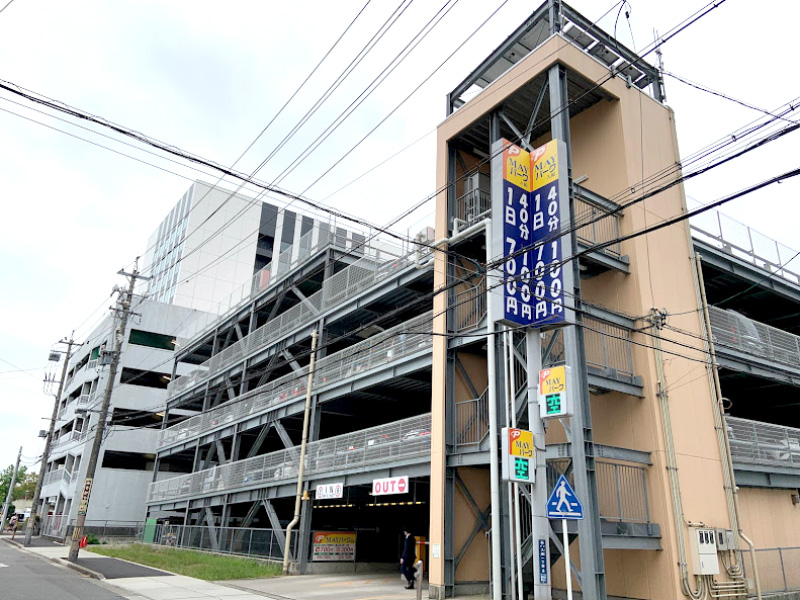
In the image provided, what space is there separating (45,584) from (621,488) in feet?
52.3

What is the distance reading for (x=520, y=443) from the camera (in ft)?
36.7

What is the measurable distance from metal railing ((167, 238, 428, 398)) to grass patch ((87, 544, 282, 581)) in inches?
404

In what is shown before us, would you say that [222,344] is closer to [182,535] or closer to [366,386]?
[182,535]

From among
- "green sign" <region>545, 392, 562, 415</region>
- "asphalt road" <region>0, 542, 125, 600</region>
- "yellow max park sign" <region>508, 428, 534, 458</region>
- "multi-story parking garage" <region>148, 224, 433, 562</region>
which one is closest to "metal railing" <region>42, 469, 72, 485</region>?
"multi-story parking garage" <region>148, 224, 433, 562</region>

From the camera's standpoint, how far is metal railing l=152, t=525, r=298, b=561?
23.8m

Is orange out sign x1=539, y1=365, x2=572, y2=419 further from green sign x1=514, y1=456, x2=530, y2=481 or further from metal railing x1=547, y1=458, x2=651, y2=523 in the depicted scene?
metal railing x1=547, y1=458, x2=651, y2=523

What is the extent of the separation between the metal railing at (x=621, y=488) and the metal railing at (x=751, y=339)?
5808 millimetres

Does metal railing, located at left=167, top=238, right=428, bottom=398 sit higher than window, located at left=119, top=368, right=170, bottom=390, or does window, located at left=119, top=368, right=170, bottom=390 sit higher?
window, located at left=119, top=368, right=170, bottom=390

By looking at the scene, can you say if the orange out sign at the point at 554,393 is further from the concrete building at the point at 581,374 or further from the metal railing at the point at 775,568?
the metal railing at the point at 775,568

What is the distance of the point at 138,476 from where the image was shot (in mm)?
47094

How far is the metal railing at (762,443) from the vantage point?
58.2 ft

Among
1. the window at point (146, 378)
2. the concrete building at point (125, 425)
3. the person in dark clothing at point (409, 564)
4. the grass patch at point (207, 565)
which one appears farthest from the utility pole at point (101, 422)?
the window at point (146, 378)

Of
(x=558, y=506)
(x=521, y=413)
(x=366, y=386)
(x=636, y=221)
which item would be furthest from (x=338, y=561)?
(x=636, y=221)

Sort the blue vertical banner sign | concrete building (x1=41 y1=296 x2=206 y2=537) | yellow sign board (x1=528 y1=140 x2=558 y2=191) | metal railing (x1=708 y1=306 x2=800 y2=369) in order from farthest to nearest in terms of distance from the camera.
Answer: concrete building (x1=41 y1=296 x2=206 y2=537)
metal railing (x1=708 y1=306 x2=800 y2=369)
yellow sign board (x1=528 y1=140 x2=558 y2=191)
the blue vertical banner sign
